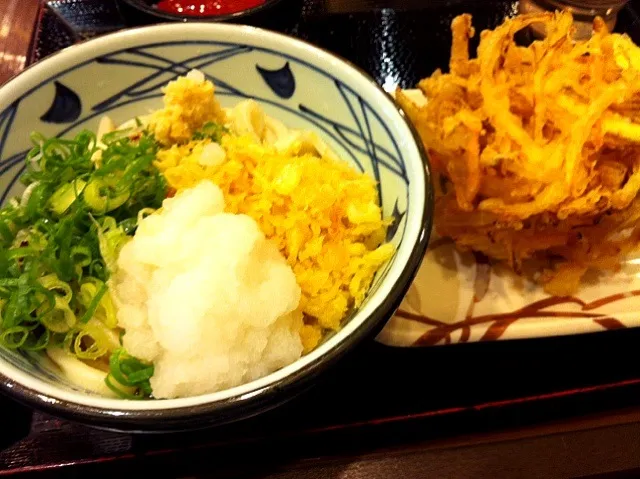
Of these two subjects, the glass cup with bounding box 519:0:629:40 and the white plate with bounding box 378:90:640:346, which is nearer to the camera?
the white plate with bounding box 378:90:640:346

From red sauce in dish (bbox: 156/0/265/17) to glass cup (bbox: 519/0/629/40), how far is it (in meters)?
0.82

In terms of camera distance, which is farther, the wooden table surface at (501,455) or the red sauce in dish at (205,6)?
the red sauce in dish at (205,6)

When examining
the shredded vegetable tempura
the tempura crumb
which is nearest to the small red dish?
the tempura crumb

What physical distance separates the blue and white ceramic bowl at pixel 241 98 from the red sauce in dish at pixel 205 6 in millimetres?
413

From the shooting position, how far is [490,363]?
118 cm

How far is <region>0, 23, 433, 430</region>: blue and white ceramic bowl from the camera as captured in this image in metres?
0.82

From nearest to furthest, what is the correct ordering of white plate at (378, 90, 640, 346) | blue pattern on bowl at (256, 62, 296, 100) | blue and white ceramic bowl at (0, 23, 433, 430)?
blue and white ceramic bowl at (0, 23, 433, 430)
white plate at (378, 90, 640, 346)
blue pattern on bowl at (256, 62, 296, 100)

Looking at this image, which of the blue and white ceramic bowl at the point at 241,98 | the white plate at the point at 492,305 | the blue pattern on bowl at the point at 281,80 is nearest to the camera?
the blue and white ceramic bowl at the point at 241,98

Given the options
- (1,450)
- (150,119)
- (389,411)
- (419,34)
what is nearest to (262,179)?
(150,119)

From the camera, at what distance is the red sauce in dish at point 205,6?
64.6 inches

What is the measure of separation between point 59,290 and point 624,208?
108 cm

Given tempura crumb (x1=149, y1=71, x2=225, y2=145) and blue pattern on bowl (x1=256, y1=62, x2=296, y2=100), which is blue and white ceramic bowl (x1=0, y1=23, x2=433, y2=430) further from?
tempura crumb (x1=149, y1=71, x2=225, y2=145)

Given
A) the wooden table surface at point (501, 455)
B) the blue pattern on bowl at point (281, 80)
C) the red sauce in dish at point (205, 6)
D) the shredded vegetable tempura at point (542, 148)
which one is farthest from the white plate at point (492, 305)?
the red sauce in dish at point (205, 6)

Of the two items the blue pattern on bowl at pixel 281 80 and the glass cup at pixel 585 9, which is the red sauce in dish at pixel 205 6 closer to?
the blue pattern on bowl at pixel 281 80
